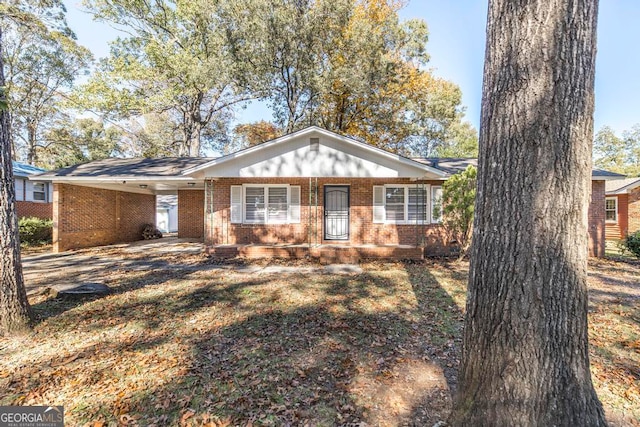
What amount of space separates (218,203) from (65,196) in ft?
21.0

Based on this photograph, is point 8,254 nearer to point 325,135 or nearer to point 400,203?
point 325,135

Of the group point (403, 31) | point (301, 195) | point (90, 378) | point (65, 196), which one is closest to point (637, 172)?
point (403, 31)

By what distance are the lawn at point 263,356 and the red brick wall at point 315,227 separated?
14.5ft

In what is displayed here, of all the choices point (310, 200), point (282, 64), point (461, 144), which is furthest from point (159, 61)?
point (461, 144)

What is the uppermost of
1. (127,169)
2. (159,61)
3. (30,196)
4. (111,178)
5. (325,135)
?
(159,61)

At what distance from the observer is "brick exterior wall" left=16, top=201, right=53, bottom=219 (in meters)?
14.7

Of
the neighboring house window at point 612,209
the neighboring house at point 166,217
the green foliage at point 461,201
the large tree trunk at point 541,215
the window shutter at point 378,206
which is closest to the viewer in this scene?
the large tree trunk at point 541,215

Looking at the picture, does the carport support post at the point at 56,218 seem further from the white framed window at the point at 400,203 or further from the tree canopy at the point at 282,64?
the white framed window at the point at 400,203

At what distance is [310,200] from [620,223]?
741 inches

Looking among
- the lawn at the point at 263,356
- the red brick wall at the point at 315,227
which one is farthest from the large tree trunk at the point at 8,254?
the red brick wall at the point at 315,227

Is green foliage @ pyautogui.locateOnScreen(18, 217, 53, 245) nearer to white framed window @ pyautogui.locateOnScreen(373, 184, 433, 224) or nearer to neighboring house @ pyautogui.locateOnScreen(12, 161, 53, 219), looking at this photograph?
neighboring house @ pyautogui.locateOnScreen(12, 161, 53, 219)

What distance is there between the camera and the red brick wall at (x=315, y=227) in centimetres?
1084

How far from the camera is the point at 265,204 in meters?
11.2

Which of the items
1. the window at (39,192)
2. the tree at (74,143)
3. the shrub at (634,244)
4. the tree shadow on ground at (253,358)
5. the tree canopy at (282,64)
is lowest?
the tree shadow on ground at (253,358)
